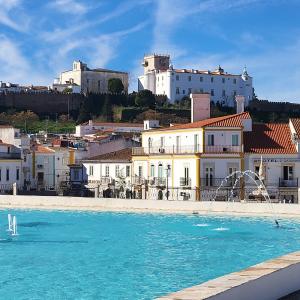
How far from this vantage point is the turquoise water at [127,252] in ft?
61.7

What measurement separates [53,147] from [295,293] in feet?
197

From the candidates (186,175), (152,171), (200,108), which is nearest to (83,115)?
(200,108)

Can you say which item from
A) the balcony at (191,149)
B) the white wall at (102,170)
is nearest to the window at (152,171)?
the balcony at (191,149)

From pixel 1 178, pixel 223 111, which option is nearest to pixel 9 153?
pixel 1 178

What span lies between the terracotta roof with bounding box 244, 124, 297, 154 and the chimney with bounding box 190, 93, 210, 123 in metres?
6.24

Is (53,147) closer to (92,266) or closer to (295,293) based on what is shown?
(92,266)

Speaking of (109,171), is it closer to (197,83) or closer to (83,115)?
(83,115)

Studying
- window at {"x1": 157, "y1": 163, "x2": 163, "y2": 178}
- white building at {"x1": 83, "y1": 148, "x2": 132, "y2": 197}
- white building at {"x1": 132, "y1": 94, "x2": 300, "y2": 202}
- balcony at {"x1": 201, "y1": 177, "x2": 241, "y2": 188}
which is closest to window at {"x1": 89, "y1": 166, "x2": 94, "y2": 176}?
white building at {"x1": 83, "y1": 148, "x2": 132, "y2": 197}

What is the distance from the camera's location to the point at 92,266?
73.8 feet

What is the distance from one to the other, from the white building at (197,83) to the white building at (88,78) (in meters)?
8.58

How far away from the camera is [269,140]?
52.0 meters

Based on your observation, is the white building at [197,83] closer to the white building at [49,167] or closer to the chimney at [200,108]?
the white building at [49,167]

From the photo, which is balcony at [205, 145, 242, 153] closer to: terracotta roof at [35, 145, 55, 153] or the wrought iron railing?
the wrought iron railing

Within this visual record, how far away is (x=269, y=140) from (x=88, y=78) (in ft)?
308
